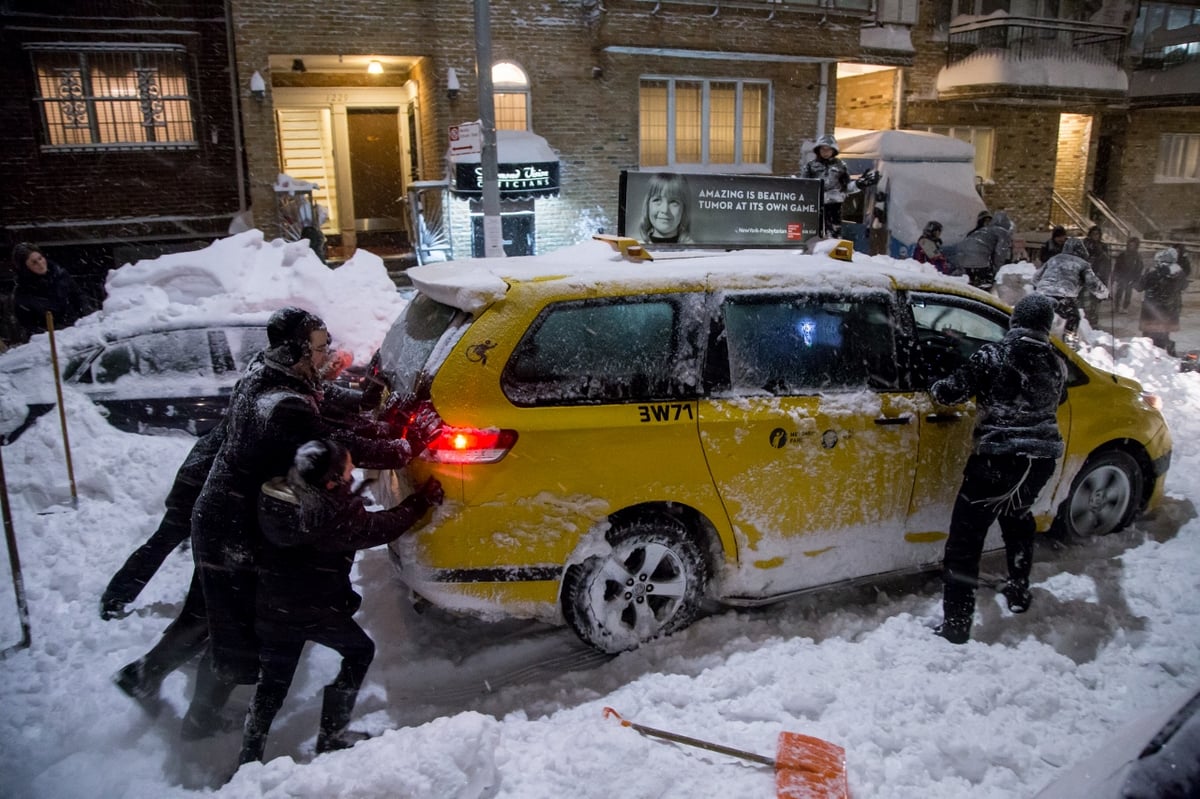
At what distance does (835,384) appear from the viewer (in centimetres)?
436

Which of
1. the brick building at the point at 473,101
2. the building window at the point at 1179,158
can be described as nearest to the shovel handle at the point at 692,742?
the brick building at the point at 473,101

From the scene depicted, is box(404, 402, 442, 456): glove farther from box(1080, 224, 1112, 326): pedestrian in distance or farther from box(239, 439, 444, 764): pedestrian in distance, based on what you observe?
box(1080, 224, 1112, 326): pedestrian in distance

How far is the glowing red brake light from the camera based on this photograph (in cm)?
372

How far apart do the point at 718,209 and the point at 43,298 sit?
726 centimetres

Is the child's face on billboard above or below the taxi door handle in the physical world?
above

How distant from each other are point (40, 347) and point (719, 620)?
6258 mm

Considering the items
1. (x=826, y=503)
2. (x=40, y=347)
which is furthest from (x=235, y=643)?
(x=40, y=347)

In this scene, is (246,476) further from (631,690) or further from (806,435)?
(806,435)

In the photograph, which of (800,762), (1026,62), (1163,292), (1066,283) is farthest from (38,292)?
(1026,62)

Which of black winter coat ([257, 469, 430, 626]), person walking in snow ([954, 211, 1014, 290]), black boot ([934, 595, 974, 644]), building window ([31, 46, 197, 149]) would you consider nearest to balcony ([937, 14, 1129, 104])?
person walking in snow ([954, 211, 1014, 290])

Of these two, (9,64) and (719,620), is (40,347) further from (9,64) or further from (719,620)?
(9,64)

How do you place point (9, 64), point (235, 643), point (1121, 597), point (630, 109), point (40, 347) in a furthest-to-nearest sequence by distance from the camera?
point (630, 109) → point (9, 64) → point (40, 347) → point (1121, 597) → point (235, 643)

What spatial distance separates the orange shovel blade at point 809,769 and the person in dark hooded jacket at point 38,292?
28.5ft

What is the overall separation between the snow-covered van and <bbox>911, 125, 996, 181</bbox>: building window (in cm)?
384
